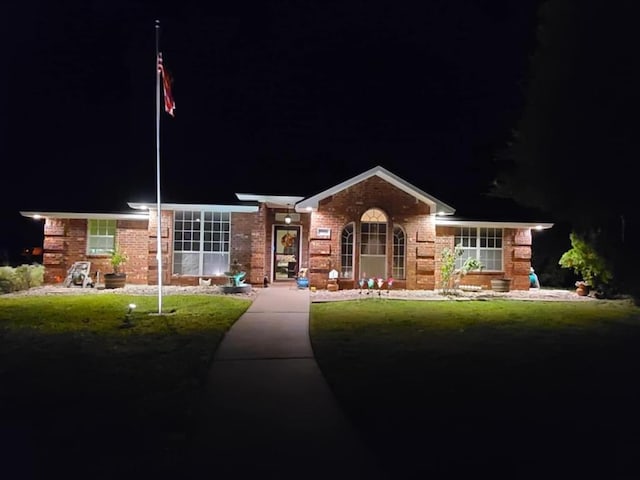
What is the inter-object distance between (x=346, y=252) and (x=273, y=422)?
12842 millimetres

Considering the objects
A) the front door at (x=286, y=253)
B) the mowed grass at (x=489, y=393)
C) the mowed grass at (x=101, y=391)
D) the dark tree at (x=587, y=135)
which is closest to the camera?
the mowed grass at (x=101, y=391)

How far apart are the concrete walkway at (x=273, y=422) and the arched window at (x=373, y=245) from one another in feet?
31.3

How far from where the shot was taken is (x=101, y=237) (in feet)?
59.4

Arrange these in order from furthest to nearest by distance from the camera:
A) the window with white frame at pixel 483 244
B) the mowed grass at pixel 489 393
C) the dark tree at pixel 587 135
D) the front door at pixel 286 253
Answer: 1. the front door at pixel 286 253
2. the window with white frame at pixel 483 244
3. the dark tree at pixel 587 135
4. the mowed grass at pixel 489 393

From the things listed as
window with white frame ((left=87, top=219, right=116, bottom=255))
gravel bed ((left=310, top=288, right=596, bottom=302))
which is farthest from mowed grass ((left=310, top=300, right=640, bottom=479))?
window with white frame ((left=87, top=219, right=116, bottom=255))

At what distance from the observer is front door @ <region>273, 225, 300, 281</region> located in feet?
65.3

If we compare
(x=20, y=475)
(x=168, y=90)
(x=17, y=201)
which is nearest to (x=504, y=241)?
(x=168, y=90)

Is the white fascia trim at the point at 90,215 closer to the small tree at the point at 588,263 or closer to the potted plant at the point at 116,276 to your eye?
the potted plant at the point at 116,276

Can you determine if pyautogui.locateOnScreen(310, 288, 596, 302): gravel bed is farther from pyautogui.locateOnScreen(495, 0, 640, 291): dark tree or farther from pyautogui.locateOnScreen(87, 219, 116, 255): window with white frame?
pyautogui.locateOnScreen(87, 219, 116, 255): window with white frame

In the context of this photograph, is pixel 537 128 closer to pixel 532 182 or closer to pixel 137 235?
pixel 532 182

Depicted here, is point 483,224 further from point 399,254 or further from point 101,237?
point 101,237

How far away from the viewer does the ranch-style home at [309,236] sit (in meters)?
17.0

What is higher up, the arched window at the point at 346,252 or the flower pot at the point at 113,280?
the arched window at the point at 346,252

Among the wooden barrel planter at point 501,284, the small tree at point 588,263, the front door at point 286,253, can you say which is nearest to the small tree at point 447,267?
the wooden barrel planter at point 501,284
